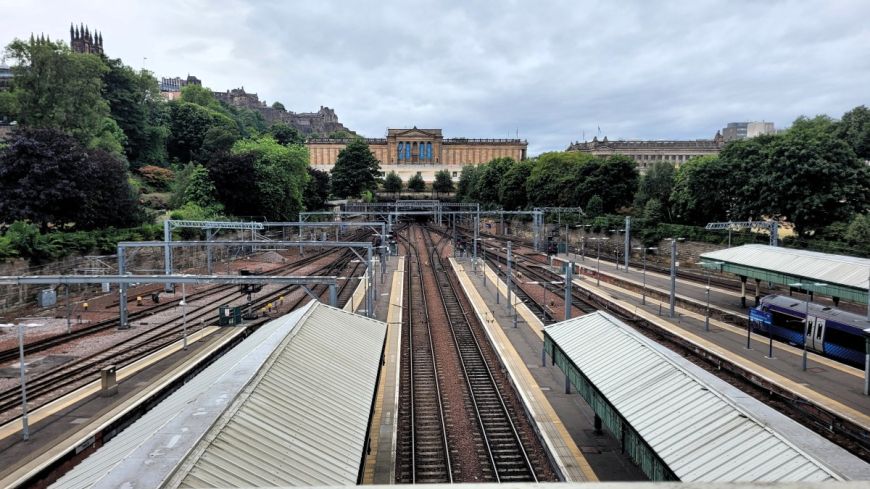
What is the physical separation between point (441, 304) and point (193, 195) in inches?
1356

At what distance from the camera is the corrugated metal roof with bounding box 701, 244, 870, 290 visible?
74.2ft

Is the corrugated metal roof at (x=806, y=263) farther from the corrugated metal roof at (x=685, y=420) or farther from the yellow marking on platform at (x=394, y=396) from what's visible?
the yellow marking on platform at (x=394, y=396)

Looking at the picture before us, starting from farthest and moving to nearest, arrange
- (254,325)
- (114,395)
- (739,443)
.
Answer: (254,325), (114,395), (739,443)

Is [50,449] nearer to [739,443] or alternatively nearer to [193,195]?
[739,443]

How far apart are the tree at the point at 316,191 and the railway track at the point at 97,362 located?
164ft

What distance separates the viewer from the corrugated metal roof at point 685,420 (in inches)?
303

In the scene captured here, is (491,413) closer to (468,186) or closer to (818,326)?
(818,326)

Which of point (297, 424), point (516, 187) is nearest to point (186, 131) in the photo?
point (516, 187)

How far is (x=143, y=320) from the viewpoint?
1182 inches

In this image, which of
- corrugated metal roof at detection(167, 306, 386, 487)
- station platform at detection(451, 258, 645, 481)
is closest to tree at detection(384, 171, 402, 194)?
station platform at detection(451, 258, 645, 481)

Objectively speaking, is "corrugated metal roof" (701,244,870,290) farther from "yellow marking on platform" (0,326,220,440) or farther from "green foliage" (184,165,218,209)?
"green foliage" (184,165,218,209)

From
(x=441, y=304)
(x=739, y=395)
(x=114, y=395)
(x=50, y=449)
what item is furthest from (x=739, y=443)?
(x=441, y=304)

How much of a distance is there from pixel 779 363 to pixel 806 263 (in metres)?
6.45

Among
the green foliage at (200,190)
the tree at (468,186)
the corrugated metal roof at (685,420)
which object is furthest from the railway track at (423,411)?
the tree at (468,186)
